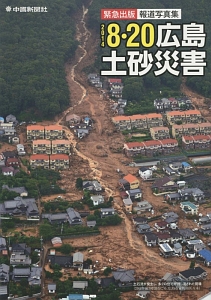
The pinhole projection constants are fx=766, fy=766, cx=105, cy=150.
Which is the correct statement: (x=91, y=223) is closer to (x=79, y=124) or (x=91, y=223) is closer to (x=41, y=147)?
(x=41, y=147)

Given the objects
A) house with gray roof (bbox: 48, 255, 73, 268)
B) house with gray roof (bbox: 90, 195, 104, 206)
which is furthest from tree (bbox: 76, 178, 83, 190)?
house with gray roof (bbox: 48, 255, 73, 268)

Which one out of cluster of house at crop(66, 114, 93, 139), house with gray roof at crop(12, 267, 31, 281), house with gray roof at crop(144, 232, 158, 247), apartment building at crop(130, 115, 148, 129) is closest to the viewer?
house with gray roof at crop(12, 267, 31, 281)

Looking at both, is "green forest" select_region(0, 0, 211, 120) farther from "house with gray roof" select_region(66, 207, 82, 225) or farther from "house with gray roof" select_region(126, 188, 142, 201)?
"house with gray roof" select_region(66, 207, 82, 225)

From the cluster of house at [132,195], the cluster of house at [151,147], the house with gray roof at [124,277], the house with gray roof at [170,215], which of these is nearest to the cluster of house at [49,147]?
the cluster of house at [151,147]

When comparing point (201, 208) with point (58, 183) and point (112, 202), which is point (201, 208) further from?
point (58, 183)

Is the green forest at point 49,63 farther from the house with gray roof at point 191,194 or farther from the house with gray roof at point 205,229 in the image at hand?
the house with gray roof at point 205,229

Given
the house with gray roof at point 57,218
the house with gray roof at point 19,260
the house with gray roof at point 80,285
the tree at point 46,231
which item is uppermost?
the house with gray roof at point 57,218

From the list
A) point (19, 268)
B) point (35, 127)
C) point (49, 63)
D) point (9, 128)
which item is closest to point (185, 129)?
point (35, 127)
